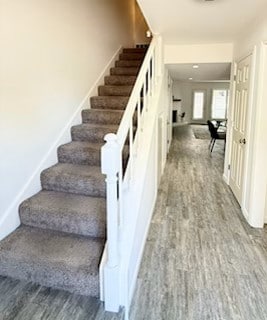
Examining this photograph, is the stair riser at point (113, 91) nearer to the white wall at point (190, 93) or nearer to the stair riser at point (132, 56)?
the stair riser at point (132, 56)

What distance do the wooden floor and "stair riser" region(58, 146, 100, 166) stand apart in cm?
100

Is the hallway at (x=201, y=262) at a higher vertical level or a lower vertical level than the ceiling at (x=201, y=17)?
lower

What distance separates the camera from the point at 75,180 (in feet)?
9.19

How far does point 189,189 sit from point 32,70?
2.87 m

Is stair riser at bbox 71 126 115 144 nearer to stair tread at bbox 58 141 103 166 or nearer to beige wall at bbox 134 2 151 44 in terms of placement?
stair tread at bbox 58 141 103 166

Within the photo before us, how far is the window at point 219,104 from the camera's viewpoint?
1459cm

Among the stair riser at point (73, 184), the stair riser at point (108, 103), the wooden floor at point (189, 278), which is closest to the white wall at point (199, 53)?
the stair riser at point (108, 103)

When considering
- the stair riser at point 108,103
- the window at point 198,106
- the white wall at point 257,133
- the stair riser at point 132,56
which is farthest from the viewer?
the window at point 198,106

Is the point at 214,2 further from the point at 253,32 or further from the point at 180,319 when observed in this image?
the point at 180,319

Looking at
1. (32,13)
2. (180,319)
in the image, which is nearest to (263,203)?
(180,319)

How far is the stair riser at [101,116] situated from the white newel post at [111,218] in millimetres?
1887

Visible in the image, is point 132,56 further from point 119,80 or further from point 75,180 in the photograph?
point 75,180

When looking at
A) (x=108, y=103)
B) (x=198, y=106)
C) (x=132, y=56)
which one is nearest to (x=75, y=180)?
(x=108, y=103)

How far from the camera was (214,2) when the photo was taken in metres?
2.64
